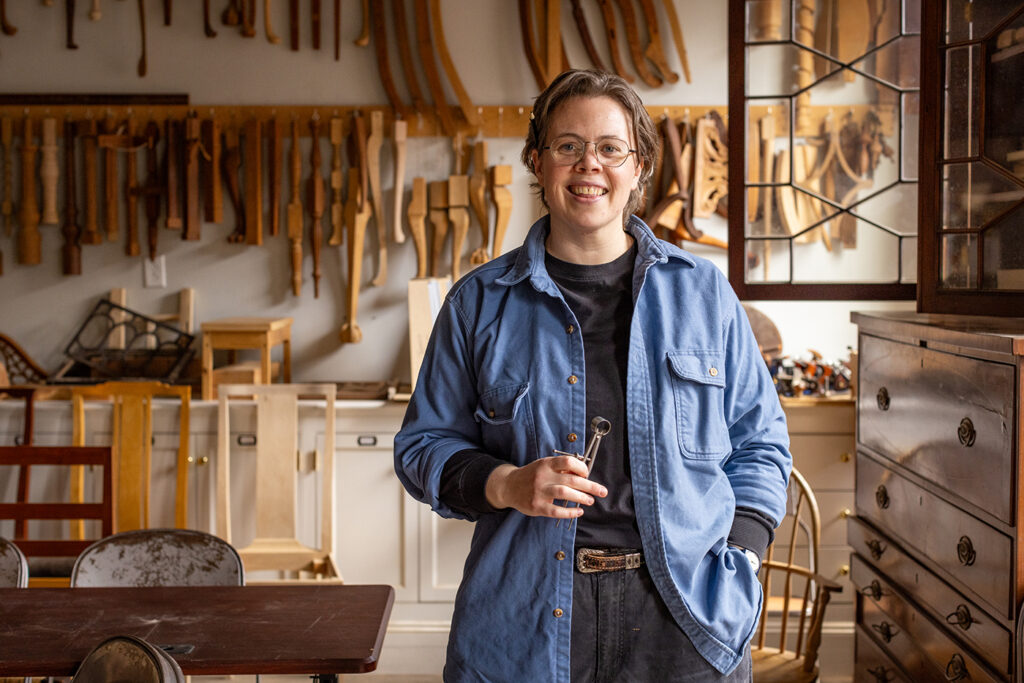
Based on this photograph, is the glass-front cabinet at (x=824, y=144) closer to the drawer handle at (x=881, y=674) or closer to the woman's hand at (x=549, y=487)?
the drawer handle at (x=881, y=674)

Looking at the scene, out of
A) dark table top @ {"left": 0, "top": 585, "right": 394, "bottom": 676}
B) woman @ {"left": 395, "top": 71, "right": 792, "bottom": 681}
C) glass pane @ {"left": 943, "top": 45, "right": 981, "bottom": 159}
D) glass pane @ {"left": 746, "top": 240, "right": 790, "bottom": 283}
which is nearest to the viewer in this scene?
woman @ {"left": 395, "top": 71, "right": 792, "bottom": 681}

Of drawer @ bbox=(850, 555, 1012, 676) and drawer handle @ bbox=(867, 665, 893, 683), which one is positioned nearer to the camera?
drawer @ bbox=(850, 555, 1012, 676)

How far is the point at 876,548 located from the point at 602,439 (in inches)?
50.4

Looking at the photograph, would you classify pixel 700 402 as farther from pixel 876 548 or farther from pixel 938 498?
pixel 876 548

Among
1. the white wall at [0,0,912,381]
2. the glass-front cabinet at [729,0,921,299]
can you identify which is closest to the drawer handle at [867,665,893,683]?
the glass-front cabinet at [729,0,921,299]

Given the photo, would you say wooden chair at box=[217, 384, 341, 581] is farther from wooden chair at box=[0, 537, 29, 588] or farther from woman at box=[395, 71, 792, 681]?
woman at box=[395, 71, 792, 681]

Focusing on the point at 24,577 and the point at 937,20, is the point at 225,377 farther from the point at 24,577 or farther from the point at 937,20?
the point at 937,20

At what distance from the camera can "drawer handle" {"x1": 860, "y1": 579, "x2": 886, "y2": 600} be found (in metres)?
2.41

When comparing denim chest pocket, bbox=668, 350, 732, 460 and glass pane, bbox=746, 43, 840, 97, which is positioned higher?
glass pane, bbox=746, 43, 840, 97

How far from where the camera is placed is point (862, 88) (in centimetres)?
283

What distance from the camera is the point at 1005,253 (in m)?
2.07

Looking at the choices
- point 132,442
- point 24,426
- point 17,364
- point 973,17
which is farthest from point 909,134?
point 17,364

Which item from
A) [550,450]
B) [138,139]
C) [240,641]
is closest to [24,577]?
[240,641]

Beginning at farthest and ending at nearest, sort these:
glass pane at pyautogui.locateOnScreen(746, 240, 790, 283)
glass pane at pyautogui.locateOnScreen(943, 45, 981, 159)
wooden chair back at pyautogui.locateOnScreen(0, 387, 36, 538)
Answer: wooden chair back at pyautogui.locateOnScreen(0, 387, 36, 538), glass pane at pyautogui.locateOnScreen(746, 240, 790, 283), glass pane at pyautogui.locateOnScreen(943, 45, 981, 159)
